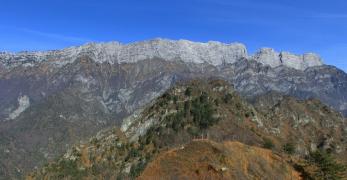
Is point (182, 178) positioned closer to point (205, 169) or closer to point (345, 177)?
point (205, 169)

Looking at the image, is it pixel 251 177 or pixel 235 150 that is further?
pixel 235 150

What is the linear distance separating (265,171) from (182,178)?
77.5ft

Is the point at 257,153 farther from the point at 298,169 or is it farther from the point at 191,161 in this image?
the point at 191,161

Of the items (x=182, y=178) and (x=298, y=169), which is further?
(x=298, y=169)

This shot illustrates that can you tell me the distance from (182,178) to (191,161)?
5.95 m

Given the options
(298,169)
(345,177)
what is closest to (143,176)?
(298,169)

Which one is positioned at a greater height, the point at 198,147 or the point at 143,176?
the point at 198,147

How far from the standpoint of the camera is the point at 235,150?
140 m

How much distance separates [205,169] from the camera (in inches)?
5002

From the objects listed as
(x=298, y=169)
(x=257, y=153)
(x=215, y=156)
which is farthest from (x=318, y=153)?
(x=215, y=156)

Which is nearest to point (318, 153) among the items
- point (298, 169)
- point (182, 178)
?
point (298, 169)

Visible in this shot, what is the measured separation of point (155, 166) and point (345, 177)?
5363cm

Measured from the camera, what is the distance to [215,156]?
13375 centimetres

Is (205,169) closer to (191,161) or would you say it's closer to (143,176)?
(191,161)
